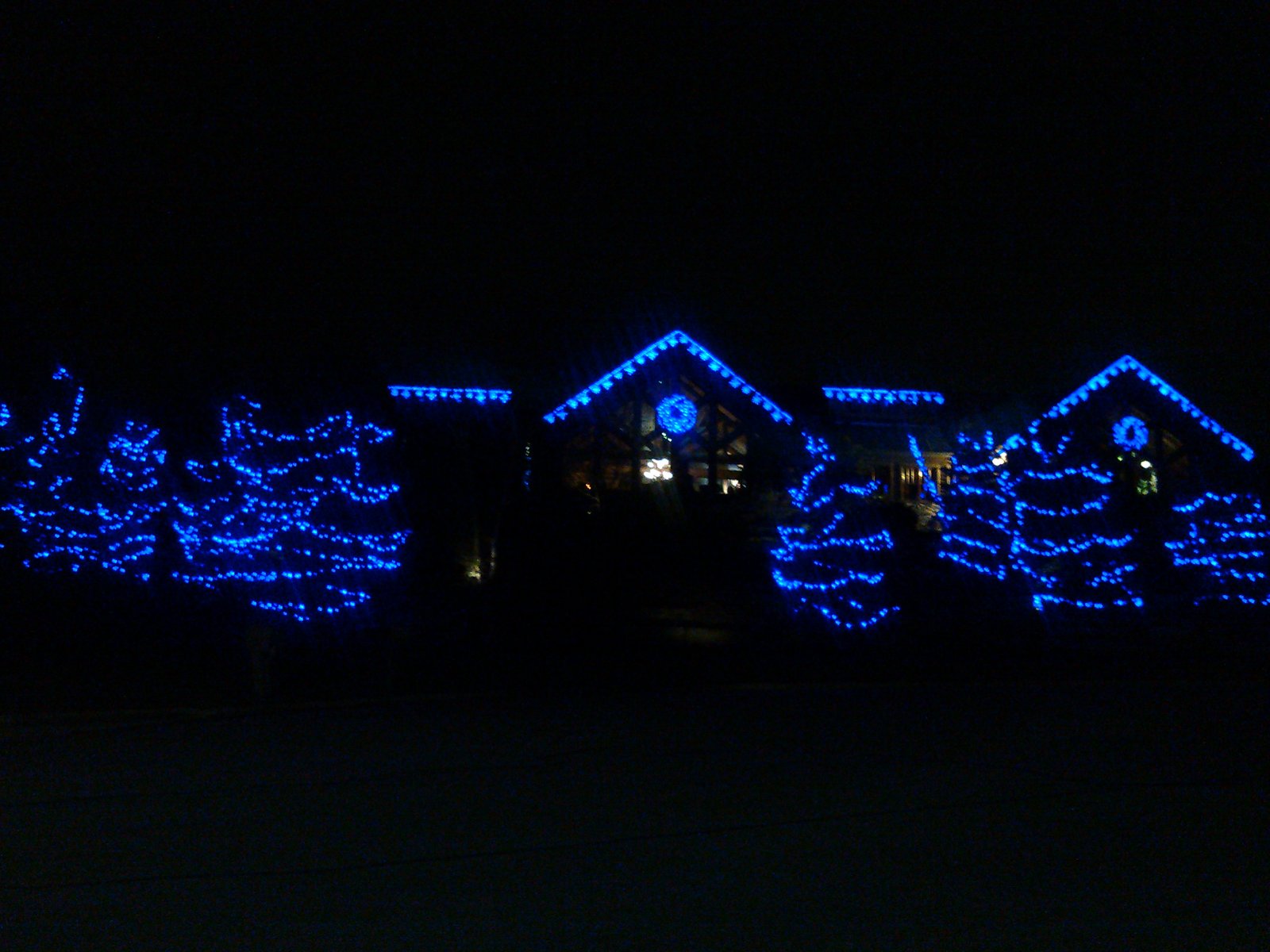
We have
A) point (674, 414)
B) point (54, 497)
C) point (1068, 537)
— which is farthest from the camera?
point (674, 414)

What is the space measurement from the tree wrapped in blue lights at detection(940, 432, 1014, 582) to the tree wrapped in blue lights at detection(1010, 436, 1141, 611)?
0.20 meters

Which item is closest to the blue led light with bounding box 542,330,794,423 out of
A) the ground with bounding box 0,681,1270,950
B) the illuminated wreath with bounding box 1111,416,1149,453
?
the illuminated wreath with bounding box 1111,416,1149,453

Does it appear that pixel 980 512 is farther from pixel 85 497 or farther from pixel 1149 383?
pixel 85 497

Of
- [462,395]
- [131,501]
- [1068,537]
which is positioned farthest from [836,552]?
[131,501]

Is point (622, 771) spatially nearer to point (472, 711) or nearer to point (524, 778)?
point (524, 778)

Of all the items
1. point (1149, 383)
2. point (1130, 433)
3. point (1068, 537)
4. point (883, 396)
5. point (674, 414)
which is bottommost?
point (1068, 537)

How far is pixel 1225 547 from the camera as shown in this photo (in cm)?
2098

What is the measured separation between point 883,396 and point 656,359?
15.1ft

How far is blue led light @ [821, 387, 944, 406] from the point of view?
24.1 metres

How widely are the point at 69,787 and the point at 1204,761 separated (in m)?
7.93

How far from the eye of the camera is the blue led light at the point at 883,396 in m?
24.1

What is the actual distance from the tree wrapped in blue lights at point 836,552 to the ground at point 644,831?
7127mm

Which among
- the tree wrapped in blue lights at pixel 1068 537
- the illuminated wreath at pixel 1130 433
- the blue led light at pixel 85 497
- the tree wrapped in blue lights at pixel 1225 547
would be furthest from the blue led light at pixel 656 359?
the tree wrapped in blue lights at pixel 1225 547

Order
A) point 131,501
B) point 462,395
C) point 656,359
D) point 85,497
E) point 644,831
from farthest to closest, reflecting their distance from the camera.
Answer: point 462,395, point 656,359, point 131,501, point 85,497, point 644,831
